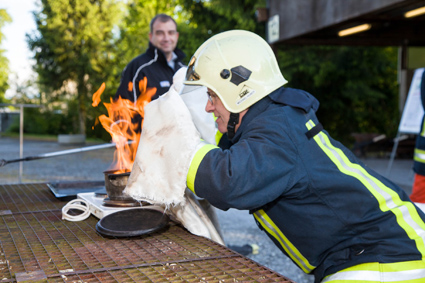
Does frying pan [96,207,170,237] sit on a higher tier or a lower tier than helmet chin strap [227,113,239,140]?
lower

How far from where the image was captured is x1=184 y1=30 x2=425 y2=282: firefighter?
1517 millimetres

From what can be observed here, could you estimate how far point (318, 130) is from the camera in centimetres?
170

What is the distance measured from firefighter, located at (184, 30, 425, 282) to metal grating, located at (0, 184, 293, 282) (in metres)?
0.20

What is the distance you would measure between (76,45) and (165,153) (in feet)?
71.5

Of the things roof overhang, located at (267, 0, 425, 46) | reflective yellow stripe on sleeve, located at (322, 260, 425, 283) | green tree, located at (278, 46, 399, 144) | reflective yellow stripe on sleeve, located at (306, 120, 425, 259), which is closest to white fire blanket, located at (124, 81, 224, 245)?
reflective yellow stripe on sleeve, located at (306, 120, 425, 259)

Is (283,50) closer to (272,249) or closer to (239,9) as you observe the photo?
(239,9)

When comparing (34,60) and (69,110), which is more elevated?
(34,60)

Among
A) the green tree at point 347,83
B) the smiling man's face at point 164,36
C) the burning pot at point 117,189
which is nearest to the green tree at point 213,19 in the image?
the green tree at point 347,83

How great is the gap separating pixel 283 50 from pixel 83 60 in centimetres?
1041

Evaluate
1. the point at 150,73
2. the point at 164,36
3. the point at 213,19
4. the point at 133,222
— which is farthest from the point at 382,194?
the point at 213,19

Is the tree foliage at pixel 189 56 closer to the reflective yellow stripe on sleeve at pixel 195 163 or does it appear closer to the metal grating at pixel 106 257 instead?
the metal grating at pixel 106 257

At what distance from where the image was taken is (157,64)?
4172mm

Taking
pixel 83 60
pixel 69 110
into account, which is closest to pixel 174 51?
pixel 83 60

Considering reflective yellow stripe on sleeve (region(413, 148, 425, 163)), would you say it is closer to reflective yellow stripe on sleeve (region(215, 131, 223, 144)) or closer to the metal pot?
reflective yellow stripe on sleeve (region(215, 131, 223, 144))
